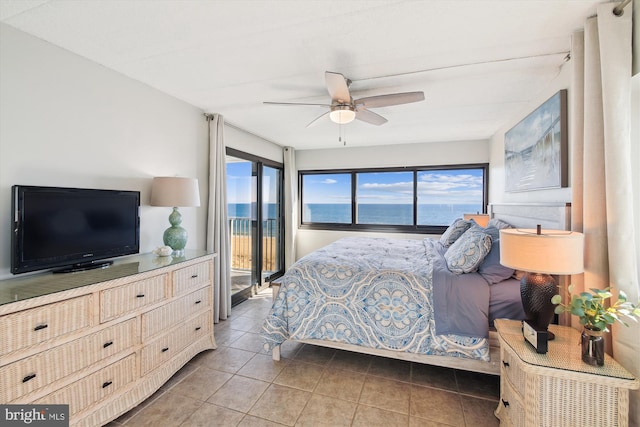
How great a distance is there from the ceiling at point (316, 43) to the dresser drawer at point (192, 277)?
5.50 feet

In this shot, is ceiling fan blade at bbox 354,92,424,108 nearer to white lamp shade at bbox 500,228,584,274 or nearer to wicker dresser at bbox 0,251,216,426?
white lamp shade at bbox 500,228,584,274

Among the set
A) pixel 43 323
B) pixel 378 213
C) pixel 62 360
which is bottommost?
pixel 62 360

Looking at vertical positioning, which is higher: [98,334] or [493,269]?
[493,269]

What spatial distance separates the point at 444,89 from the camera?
8.73 ft

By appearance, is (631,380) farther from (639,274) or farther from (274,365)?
(274,365)

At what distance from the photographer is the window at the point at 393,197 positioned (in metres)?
4.88

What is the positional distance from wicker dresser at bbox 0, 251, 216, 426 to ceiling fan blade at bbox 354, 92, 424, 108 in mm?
2029

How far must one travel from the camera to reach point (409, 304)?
7.21 ft

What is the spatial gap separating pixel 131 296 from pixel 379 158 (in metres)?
4.33

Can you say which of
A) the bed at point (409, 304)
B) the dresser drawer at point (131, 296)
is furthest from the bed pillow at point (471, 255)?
the dresser drawer at point (131, 296)

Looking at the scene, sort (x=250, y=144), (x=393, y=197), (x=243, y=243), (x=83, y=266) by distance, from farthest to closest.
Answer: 1. (x=393, y=197)
2. (x=243, y=243)
3. (x=250, y=144)
4. (x=83, y=266)

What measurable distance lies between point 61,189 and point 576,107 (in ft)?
11.1

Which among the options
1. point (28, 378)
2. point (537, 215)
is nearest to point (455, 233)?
point (537, 215)

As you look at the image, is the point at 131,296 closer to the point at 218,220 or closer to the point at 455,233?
the point at 218,220
